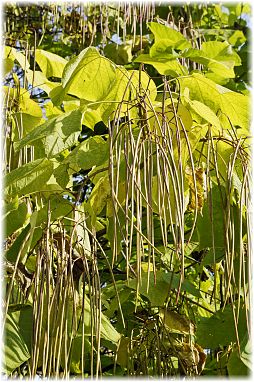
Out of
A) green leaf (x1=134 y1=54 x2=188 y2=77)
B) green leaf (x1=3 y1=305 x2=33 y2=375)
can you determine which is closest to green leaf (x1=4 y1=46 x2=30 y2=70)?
green leaf (x1=134 y1=54 x2=188 y2=77)

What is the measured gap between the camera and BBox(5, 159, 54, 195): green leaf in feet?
2.63

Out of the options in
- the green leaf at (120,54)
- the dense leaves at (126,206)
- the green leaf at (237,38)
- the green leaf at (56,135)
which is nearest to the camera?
the dense leaves at (126,206)

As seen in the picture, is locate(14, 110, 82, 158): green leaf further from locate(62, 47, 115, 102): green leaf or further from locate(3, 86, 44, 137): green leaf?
locate(3, 86, 44, 137): green leaf

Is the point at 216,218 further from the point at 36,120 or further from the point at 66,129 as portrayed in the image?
the point at 36,120

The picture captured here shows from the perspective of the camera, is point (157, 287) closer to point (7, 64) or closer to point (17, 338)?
point (17, 338)

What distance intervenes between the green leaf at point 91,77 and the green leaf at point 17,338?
26cm

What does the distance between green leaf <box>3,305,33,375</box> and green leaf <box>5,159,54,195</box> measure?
13 cm

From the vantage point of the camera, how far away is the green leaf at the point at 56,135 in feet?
2.51

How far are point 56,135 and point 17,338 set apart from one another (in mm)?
220

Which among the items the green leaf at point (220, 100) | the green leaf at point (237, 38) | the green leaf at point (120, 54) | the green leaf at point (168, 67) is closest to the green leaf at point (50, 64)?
the green leaf at point (168, 67)

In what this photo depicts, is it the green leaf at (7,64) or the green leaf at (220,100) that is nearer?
the green leaf at (220,100)

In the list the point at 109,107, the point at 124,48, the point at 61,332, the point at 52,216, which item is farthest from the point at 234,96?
the point at 124,48

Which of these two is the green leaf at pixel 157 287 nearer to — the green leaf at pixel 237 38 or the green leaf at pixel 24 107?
the green leaf at pixel 24 107

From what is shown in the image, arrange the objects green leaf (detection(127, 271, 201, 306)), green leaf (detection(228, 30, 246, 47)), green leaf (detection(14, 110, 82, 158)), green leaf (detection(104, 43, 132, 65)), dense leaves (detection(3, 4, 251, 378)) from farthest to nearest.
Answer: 1. green leaf (detection(228, 30, 246, 47))
2. green leaf (detection(104, 43, 132, 65))
3. green leaf (detection(127, 271, 201, 306))
4. green leaf (detection(14, 110, 82, 158))
5. dense leaves (detection(3, 4, 251, 378))
